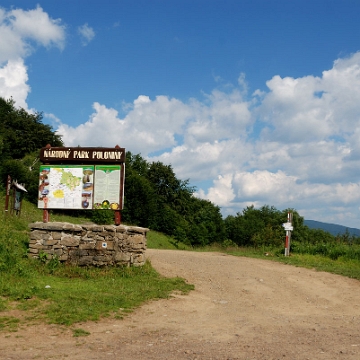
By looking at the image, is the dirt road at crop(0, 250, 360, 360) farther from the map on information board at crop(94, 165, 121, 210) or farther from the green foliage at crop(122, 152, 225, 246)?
the green foliage at crop(122, 152, 225, 246)

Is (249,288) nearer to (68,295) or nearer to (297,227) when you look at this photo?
(68,295)

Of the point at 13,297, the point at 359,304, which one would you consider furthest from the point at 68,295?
the point at 359,304

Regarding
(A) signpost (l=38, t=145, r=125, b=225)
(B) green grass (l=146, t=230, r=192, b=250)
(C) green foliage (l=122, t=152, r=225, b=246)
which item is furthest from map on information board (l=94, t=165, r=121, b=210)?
(C) green foliage (l=122, t=152, r=225, b=246)

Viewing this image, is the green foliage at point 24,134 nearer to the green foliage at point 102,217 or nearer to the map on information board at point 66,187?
the green foliage at point 102,217

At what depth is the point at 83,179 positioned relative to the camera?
42.7 feet

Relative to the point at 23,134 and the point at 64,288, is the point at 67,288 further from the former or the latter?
the point at 23,134

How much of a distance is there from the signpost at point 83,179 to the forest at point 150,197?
1768cm

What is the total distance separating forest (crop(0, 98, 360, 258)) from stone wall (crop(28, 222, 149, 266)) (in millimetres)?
18859

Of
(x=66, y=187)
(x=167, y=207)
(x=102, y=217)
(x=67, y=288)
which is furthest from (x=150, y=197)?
(x=67, y=288)

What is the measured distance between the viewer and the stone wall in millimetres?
11836

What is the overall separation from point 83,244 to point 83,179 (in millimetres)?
2188

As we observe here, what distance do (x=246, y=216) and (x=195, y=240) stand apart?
22772mm

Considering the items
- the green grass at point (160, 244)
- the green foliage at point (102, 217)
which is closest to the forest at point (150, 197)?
the green foliage at point (102, 217)

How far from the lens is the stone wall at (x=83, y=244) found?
38.8 ft
